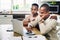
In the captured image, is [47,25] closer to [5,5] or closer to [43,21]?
[43,21]

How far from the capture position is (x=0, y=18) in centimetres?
366

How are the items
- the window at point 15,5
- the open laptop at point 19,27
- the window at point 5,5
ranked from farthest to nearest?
the window at point 5,5
the window at point 15,5
the open laptop at point 19,27

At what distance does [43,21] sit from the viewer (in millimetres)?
1522

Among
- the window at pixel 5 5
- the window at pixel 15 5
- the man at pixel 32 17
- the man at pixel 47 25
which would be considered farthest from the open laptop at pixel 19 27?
the window at pixel 5 5

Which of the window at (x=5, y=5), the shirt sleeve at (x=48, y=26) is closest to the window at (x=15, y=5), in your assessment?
the window at (x=5, y=5)

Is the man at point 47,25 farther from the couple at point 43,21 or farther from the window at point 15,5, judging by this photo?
the window at point 15,5

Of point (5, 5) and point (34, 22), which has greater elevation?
point (5, 5)

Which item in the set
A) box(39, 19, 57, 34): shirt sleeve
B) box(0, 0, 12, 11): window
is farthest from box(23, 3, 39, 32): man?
box(0, 0, 12, 11): window

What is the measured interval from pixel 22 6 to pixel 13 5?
0.25m

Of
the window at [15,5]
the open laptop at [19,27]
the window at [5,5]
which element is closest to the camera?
the open laptop at [19,27]

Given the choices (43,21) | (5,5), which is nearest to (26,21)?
(43,21)

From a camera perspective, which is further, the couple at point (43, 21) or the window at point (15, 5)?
the window at point (15, 5)

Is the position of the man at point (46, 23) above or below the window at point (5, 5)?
below

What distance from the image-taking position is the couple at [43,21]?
1.50m
